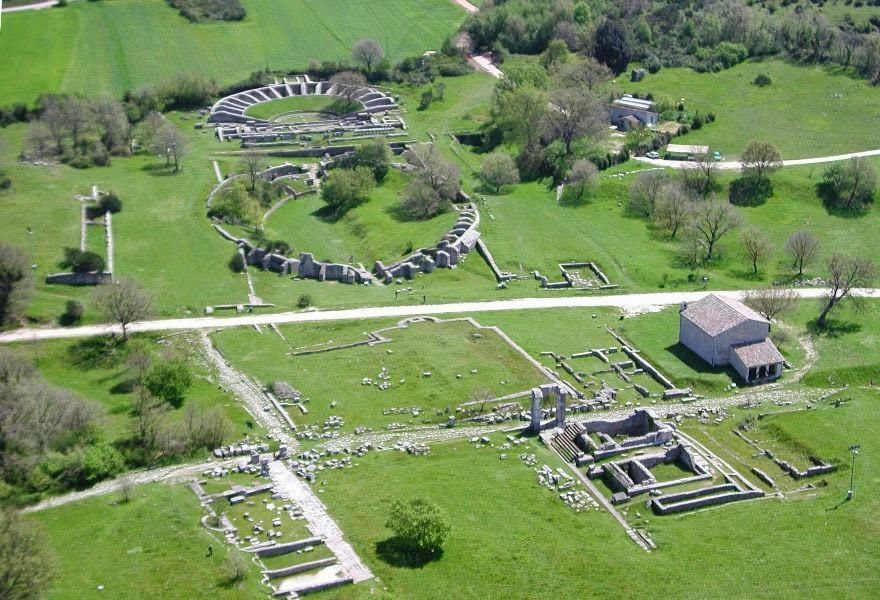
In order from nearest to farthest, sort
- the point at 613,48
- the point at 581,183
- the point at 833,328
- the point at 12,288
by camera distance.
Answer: the point at 12,288
the point at 833,328
the point at 581,183
the point at 613,48

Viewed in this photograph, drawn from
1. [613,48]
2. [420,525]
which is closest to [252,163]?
[613,48]

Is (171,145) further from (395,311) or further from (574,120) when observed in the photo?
(395,311)

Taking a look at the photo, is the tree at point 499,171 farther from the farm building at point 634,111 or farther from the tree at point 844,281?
the tree at point 844,281

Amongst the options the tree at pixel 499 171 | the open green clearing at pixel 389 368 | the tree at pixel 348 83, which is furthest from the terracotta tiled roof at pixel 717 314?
the tree at pixel 348 83

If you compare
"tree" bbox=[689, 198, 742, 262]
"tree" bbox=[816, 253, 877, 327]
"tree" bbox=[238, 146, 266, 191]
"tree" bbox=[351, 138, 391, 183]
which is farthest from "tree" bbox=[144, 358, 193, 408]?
"tree" bbox=[351, 138, 391, 183]

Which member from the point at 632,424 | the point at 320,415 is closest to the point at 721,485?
the point at 632,424

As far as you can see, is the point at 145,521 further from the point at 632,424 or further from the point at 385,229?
the point at 385,229

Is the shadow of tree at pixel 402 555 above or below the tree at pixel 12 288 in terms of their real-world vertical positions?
above
